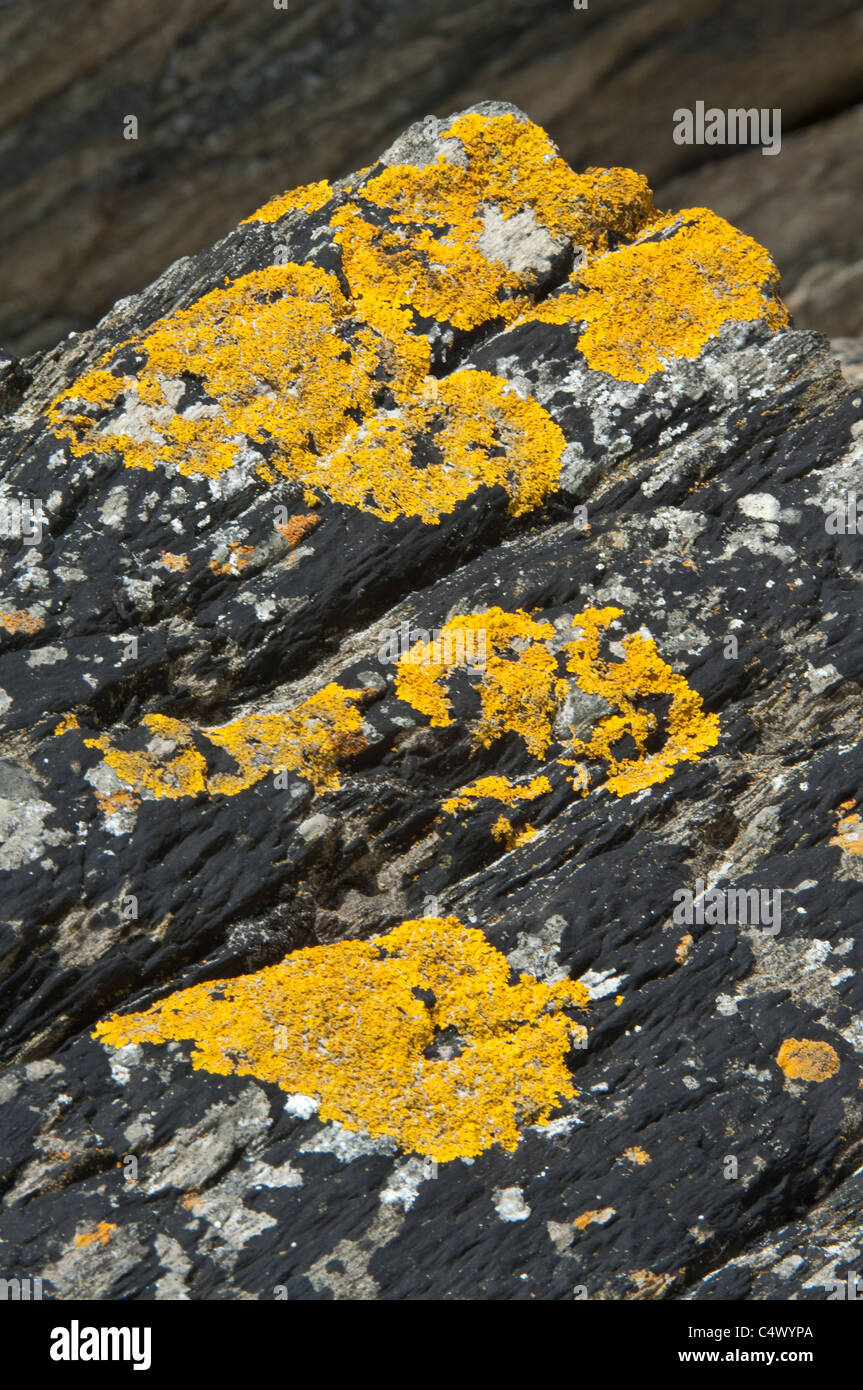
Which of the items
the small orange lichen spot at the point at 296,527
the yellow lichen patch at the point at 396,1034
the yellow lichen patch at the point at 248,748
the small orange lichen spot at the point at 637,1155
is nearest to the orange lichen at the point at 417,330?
the small orange lichen spot at the point at 296,527

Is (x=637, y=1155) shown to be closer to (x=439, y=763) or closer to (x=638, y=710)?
(x=439, y=763)

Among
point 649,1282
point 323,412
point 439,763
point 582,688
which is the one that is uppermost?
point 323,412

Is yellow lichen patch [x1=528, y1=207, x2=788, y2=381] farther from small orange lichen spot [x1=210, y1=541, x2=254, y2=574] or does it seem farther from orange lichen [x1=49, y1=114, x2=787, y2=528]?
small orange lichen spot [x1=210, y1=541, x2=254, y2=574]

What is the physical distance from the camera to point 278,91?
463 inches

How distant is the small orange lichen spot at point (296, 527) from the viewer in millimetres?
6664

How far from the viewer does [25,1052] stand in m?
5.43

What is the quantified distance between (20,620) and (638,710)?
146 inches

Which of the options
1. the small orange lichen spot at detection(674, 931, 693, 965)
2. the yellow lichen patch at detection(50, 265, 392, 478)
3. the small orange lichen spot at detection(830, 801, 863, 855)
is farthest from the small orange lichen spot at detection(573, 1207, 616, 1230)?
the yellow lichen patch at detection(50, 265, 392, 478)

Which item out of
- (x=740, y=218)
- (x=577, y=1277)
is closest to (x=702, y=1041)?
(x=577, y=1277)

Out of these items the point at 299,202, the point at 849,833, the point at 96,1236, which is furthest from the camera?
the point at 299,202

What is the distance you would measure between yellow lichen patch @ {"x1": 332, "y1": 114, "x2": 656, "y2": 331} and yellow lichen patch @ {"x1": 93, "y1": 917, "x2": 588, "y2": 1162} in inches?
172

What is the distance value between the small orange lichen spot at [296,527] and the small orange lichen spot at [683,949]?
332cm

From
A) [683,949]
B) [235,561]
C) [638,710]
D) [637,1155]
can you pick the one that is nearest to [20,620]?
[235,561]

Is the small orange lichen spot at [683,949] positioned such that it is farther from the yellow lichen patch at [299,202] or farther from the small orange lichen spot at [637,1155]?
the yellow lichen patch at [299,202]
